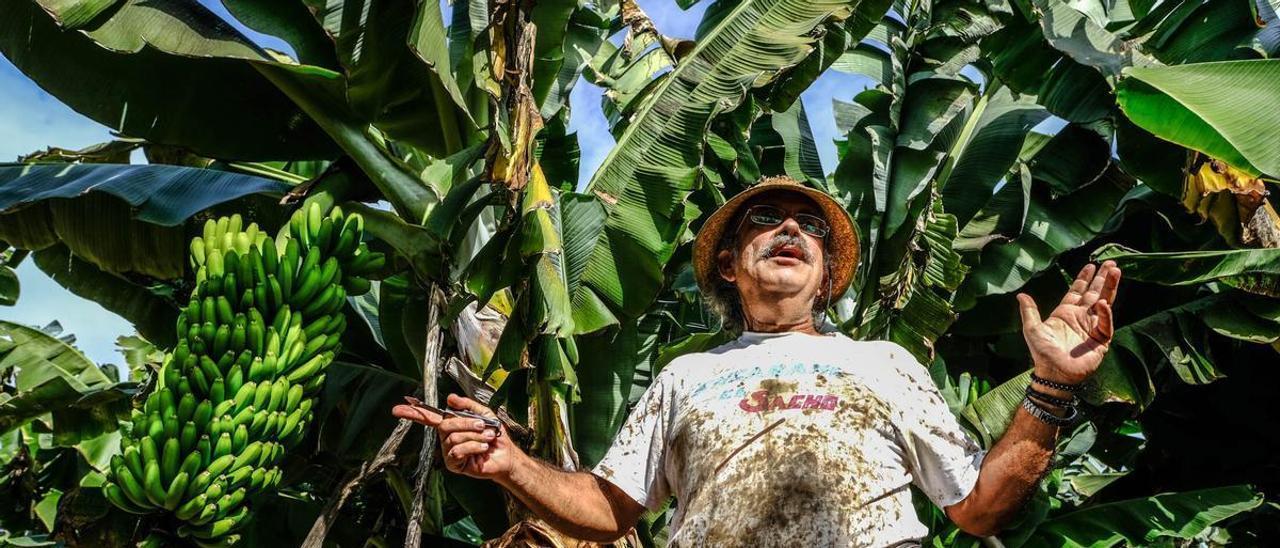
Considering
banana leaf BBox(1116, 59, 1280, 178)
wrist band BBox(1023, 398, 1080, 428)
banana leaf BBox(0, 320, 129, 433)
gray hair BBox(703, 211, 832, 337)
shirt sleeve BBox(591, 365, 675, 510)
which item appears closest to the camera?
wrist band BBox(1023, 398, 1080, 428)

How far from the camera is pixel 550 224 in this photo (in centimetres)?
371

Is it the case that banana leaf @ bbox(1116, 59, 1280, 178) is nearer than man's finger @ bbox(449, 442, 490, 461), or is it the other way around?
man's finger @ bbox(449, 442, 490, 461)

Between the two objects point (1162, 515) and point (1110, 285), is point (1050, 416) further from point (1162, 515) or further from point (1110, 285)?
point (1162, 515)

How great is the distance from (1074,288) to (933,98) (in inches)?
151

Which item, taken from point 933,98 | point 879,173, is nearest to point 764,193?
point 879,173

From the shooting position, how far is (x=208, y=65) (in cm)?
474

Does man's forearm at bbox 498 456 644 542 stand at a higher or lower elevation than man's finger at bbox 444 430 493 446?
lower

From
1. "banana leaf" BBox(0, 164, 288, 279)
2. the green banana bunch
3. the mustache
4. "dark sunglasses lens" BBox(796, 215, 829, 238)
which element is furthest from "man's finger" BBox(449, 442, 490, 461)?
"banana leaf" BBox(0, 164, 288, 279)

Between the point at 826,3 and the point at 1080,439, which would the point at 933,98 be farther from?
the point at 1080,439

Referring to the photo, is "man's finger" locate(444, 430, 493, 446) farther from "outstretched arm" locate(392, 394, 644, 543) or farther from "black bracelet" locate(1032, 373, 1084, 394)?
"black bracelet" locate(1032, 373, 1084, 394)

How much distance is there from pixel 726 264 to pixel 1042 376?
2.61 ft

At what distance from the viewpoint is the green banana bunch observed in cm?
285

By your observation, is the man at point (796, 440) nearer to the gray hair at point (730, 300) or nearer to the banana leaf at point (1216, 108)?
the gray hair at point (730, 300)

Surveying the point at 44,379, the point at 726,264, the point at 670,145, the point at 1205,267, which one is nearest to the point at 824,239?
the point at 726,264
